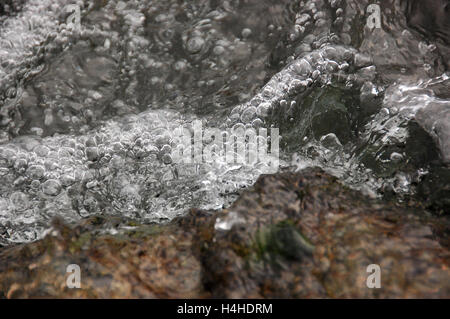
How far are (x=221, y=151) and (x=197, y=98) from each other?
1.84 ft

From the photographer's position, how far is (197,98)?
3146mm

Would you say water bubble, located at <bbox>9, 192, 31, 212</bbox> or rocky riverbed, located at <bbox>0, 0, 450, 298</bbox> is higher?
rocky riverbed, located at <bbox>0, 0, 450, 298</bbox>

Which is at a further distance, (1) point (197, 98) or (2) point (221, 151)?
(1) point (197, 98)

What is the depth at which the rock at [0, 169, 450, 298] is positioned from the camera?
5.32 ft

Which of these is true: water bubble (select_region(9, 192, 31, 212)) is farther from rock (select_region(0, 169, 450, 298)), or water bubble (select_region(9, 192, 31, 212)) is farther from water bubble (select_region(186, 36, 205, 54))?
water bubble (select_region(186, 36, 205, 54))

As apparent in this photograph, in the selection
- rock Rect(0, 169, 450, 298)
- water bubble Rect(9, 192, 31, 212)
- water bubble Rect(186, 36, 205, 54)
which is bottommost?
water bubble Rect(9, 192, 31, 212)

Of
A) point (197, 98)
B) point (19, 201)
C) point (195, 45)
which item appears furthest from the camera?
point (195, 45)

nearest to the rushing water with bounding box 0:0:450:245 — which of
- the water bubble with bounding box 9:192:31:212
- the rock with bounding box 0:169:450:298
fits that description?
the water bubble with bounding box 9:192:31:212

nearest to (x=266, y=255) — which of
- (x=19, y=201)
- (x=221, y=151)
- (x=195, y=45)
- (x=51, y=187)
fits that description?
(x=221, y=151)

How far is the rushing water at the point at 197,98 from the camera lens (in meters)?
2.58

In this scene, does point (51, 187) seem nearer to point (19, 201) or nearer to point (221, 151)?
point (19, 201)

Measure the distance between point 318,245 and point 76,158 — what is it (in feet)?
6.29

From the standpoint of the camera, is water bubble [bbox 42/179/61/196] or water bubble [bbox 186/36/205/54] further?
water bubble [bbox 186/36/205/54]

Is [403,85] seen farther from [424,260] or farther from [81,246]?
[81,246]
